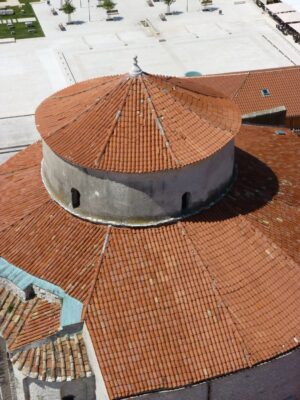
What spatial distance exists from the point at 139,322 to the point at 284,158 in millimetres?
15130

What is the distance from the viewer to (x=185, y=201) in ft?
103

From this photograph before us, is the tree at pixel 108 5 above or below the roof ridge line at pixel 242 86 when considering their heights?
below

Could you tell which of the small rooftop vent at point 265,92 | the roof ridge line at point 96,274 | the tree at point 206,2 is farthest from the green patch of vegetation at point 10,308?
the tree at point 206,2

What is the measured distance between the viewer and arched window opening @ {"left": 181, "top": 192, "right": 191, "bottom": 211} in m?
31.2

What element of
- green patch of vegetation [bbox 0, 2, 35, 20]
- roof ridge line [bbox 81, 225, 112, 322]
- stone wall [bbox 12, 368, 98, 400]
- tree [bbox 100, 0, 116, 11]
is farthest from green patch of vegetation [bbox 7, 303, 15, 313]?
green patch of vegetation [bbox 0, 2, 35, 20]

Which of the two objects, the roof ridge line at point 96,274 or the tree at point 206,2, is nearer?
the roof ridge line at point 96,274

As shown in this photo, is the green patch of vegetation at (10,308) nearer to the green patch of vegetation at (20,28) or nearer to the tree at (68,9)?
the green patch of vegetation at (20,28)

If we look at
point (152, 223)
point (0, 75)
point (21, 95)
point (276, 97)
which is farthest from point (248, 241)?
point (0, 75)

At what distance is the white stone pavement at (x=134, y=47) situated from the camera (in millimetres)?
73938

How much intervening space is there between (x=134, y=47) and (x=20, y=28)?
16421mm

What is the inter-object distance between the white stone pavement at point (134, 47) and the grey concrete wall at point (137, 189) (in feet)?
119

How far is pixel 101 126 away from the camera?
31016 millimetres

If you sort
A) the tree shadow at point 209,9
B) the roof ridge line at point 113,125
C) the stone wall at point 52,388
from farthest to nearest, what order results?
the tree shadow at point 209,9 < the roof ridge line at point 113,125 < the stone wall at point 52,388

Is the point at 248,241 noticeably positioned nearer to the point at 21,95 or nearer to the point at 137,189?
the point at 137,189
